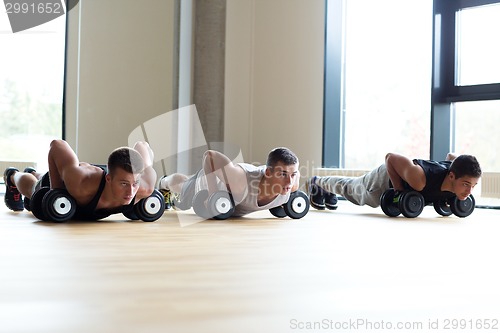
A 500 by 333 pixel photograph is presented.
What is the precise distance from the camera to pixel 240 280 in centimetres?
150

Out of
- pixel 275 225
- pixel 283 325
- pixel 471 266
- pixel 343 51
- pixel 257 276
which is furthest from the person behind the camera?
pixel 343 51

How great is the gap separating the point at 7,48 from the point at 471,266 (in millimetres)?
5056

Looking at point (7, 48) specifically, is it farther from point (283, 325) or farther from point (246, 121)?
point (283, 325)

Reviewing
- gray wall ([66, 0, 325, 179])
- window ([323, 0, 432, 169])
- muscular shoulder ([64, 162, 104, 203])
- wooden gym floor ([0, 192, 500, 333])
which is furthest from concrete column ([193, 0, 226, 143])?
wooden gym floor ([0, 192, 500, 333])

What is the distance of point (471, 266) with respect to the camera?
180 cm

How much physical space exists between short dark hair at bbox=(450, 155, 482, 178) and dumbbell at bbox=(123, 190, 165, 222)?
1879mm

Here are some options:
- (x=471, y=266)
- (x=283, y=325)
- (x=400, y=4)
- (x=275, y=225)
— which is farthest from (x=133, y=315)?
(x=400, y=4)

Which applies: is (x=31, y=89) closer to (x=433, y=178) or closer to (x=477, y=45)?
(x=433, y=178)

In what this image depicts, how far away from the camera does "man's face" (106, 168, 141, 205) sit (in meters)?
2.98

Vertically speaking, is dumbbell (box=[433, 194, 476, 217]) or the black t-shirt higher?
the black t-shirt

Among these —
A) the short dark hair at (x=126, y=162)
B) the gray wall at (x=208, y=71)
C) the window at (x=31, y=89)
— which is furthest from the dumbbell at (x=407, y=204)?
the window at (x=31, y=89)

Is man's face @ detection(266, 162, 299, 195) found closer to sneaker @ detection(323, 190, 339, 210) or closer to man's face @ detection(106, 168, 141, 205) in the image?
man's face @ detection(106, 168, 141, 205)

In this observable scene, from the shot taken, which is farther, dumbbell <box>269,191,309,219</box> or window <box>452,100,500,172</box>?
window <box>452,100,500,172</box>

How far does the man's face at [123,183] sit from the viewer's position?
9.77 ft
